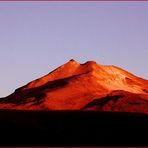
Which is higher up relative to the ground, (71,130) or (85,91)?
(85,91)

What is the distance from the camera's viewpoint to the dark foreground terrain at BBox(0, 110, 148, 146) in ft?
86.5

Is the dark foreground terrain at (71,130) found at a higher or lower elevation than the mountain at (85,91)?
lower

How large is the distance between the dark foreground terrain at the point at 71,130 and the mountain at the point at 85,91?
148 feet

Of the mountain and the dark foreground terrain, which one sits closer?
the dark foreground terrain

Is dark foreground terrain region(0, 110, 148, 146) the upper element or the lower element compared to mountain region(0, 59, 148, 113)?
lower

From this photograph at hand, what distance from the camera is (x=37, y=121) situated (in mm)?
30078

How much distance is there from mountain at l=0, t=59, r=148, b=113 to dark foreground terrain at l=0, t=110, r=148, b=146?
45.1 metres

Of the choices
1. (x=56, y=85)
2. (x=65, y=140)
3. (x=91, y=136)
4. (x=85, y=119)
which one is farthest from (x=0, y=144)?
(x=56, y=85)

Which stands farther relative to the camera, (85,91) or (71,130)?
(85,91)

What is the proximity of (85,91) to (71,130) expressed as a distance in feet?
229

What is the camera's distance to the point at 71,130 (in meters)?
28.4

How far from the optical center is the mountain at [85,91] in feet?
274

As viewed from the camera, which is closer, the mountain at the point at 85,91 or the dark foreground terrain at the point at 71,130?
the dark foreground terrain at the point at 71,130

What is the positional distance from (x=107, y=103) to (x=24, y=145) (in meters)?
58.2
